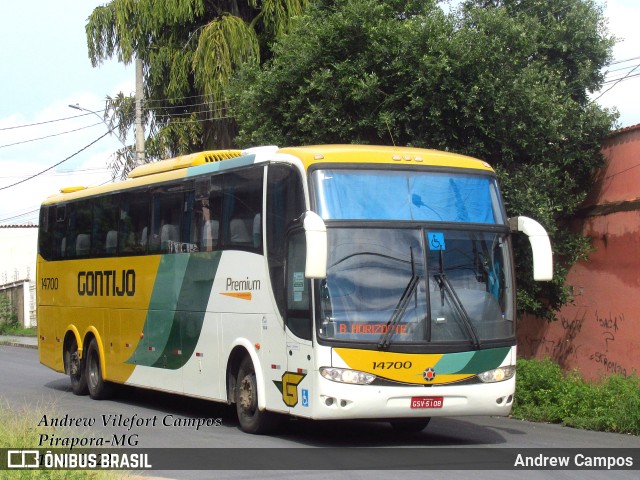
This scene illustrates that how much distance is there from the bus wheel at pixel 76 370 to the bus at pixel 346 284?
158 inches

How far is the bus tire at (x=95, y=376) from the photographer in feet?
56.4

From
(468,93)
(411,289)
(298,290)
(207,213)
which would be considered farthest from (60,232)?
(411,289)

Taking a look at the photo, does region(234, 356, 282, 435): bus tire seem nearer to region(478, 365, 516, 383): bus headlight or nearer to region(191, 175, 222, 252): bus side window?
region(191, 175, 222, 252): bus side window

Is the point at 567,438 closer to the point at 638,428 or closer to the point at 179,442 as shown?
the point at 638,428

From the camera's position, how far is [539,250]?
11516mm

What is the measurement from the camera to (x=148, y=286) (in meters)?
15.3

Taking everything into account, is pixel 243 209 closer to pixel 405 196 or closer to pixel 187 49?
pixel 405 196

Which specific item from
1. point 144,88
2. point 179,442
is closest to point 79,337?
point 179,442


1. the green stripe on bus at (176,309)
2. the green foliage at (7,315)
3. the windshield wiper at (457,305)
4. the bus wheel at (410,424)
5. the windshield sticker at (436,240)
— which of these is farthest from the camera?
the green foliage at (7,315)

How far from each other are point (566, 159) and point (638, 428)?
237 inches

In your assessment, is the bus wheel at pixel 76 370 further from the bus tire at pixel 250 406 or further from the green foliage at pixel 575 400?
the green foliage at pixel 575 400

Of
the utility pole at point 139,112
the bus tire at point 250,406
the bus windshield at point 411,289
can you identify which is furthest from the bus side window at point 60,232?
the bus windshield at point 411,289

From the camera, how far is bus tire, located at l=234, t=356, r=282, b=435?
12.2 m

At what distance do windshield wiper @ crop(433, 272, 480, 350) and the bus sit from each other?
2 cm
